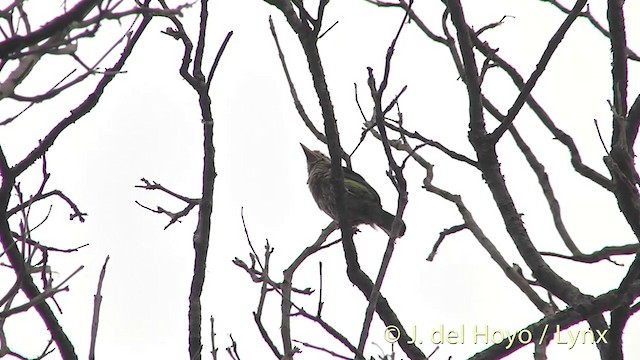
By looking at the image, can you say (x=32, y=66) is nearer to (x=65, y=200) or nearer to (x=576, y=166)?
(x=65, y=200)

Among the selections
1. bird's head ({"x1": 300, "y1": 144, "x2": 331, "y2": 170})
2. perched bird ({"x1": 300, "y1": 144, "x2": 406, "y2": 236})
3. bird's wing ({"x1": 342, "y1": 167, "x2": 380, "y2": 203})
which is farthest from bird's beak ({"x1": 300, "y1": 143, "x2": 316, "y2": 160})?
bird's wing ({"x1": 342, "y1": 167, "x2": 380, "y2": 203})

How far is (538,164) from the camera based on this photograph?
5.30m

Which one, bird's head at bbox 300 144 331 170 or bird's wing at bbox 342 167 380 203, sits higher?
bird's head at bbox 300 144 331 170

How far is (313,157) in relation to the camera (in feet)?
29.0

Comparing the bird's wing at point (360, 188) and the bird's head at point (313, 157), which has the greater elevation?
the bird's head at point (313, 157)

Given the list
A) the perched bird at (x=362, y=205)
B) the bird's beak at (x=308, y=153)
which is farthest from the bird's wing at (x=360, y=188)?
the bird's beak at (x=308, y=153)

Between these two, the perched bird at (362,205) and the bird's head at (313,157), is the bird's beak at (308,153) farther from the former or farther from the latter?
the perched bird at (362,205)

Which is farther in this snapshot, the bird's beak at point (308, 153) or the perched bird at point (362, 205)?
the bird's beak at point (308, 153)

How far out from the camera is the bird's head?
866cm

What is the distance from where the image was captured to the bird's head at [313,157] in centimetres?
866

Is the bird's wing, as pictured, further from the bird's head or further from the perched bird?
the bird's head

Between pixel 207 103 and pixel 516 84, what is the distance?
7.05 feet

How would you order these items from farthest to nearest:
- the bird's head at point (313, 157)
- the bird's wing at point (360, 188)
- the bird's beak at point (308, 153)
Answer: the bird's beak at point (308, 153)
the bird's head at point (313, 157)
the bird's wing at point (360, 188)

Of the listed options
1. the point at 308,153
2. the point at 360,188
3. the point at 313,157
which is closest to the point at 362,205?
the point at 360,188
